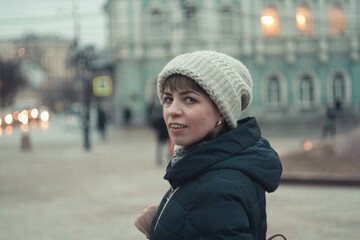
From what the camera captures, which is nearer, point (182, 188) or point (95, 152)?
point (182, 188)

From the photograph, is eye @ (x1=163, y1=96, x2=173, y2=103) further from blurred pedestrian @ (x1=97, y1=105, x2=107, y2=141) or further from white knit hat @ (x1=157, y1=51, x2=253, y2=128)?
blurred pedestrian @ (x1=97, y1=105, x2=107, y2=141)

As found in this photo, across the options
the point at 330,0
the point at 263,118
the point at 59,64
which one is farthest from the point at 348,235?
the point at 59,64

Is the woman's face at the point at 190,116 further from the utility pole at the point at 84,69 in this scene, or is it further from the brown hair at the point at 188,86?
the utility pole at the point at 84,69

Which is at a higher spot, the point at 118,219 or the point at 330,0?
the point at 330,0

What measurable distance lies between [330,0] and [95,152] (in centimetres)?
2522

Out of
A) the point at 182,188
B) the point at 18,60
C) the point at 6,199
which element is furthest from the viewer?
the point at 18,60

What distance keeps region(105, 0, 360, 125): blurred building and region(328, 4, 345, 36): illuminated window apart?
0.07 metres

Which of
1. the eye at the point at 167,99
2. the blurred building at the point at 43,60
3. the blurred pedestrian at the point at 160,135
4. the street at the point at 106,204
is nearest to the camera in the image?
the eye at the point at 167,99

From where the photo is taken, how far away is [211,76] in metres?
2.27

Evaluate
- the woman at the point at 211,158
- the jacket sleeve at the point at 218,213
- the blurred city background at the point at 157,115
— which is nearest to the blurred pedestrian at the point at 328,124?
the blurred city background at the point at 157,115

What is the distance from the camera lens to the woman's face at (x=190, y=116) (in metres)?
2.28

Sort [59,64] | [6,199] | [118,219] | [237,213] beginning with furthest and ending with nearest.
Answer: [59,64], [6,199], [118,219], [237,213]

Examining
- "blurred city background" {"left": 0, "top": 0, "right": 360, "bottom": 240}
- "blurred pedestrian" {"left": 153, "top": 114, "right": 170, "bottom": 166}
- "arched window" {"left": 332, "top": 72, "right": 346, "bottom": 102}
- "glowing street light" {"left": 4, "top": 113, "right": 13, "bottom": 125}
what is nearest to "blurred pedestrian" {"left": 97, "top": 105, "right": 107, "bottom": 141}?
"blurred city background" {"left": 0, "top": 0, "right": 360, "bottom": 240}

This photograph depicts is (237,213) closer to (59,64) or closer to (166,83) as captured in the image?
(166,83)
